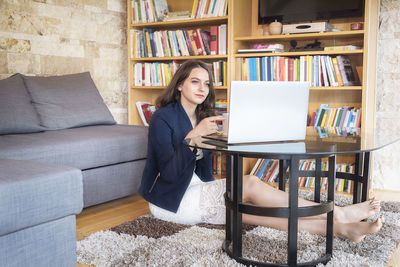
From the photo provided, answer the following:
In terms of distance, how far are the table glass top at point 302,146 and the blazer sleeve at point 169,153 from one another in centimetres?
17

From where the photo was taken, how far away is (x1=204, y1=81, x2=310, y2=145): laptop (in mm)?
1538

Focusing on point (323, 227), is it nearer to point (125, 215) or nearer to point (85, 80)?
point (125, 215)

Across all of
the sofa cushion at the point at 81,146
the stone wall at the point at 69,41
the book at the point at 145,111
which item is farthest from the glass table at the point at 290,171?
the book at the point at 145,111

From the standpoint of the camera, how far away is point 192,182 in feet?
7.01

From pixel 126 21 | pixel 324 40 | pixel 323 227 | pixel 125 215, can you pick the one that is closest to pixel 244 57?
pixel 324 40

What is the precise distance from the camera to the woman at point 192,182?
1.87 meters

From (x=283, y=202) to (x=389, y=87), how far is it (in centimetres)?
169

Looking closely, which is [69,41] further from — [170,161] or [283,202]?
[283,202]

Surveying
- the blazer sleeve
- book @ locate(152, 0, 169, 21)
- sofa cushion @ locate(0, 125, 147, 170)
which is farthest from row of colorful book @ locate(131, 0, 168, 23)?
the blazer sleeve

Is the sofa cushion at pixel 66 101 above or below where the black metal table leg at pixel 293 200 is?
above

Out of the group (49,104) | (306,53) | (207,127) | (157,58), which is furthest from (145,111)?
(207,127)

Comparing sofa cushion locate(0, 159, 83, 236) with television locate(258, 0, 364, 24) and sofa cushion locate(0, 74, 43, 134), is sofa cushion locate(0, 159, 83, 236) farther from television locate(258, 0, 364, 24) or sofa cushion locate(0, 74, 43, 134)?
television locate(258, 0, 364, 24)

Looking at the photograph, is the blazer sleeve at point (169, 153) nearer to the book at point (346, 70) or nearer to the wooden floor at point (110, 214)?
the wooden floor at point (110, 214)

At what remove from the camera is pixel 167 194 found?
2.06m
